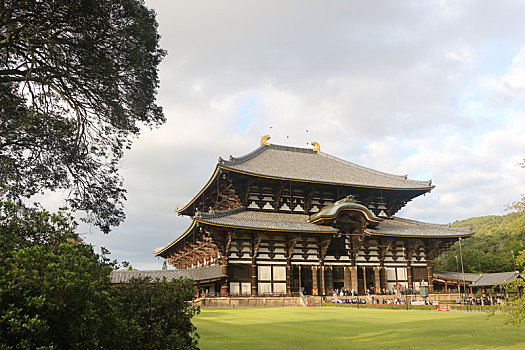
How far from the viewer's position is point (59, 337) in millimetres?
6469

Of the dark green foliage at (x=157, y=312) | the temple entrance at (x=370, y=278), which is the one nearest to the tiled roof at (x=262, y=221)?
the temple entrance at (x=370, y=278)

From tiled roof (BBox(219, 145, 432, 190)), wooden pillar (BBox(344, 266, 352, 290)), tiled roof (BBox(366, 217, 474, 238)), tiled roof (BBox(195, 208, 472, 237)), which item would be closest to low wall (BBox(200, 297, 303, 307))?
tiled roof (BBox(195, 208, 472, 237))

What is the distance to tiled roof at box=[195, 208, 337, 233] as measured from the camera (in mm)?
32938

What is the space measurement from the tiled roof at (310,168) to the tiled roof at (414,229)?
4085mm

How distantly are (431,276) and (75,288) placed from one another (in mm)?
42372

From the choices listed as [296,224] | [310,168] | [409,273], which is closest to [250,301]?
[296,224]

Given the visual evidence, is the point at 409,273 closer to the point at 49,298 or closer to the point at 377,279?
the point at 377,279

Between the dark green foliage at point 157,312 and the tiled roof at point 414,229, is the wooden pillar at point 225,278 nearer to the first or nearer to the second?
the tiled roof at point 414,229

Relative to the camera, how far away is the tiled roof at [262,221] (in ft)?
108

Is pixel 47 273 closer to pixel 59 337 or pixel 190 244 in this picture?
pixel 59 337

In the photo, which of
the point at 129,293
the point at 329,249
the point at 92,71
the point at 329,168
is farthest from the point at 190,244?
the point at 129,293

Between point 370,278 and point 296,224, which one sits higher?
point 296,224

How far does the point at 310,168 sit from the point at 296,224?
9394 millimetres

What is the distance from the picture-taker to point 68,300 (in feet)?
20.8
